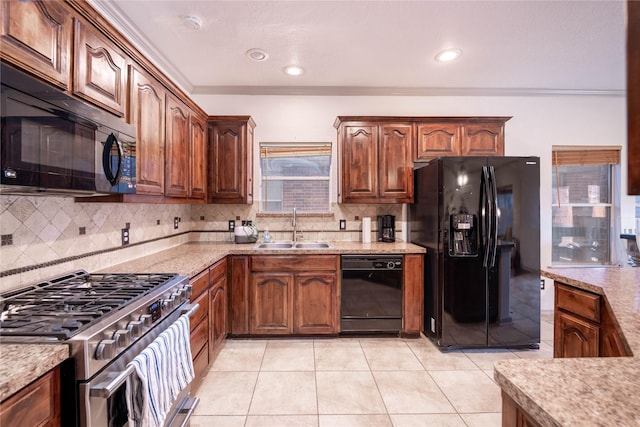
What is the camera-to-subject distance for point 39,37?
117 centimetres

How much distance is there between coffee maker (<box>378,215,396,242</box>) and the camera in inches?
131

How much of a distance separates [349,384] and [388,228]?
5.71 ft

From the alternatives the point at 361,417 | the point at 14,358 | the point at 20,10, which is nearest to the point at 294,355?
the point at 361,417

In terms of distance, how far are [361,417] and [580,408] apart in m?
1.54

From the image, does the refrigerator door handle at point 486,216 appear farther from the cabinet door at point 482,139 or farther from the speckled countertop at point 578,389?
the speckled countertop at point 578,389

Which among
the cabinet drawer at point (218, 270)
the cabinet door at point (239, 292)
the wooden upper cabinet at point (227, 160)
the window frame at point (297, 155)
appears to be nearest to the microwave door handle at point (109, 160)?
the cabinet drawer at point (218, 270)

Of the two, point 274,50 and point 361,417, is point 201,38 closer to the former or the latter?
point 274,50

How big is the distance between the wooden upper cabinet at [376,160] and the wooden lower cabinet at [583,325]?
1.69 meters

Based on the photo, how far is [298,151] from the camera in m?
3.53

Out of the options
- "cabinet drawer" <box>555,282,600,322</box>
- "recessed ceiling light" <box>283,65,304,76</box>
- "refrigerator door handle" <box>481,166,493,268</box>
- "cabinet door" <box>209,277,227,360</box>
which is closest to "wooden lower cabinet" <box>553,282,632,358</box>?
"cabinet drawer" <box>555,282,600,322</box>

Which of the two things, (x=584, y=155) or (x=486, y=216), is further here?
(x=584, y=155)

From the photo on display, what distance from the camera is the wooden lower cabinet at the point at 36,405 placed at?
2.44 feet

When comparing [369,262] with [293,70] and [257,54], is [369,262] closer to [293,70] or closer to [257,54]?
[293,70]

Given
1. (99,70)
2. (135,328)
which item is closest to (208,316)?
(135,328)
